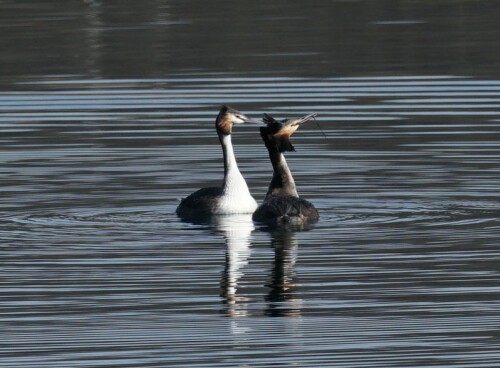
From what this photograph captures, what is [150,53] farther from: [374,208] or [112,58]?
[374,208]

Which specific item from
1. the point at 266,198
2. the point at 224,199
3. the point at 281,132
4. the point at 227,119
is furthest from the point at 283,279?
the point at 227,119

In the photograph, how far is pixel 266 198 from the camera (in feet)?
59.6

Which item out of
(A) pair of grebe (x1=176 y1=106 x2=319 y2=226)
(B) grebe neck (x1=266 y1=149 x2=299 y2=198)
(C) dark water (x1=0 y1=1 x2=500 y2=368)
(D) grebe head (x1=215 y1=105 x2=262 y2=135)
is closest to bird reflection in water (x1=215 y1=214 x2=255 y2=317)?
(C) dark water (x1=0 y1=1 x2=500 y2=368)

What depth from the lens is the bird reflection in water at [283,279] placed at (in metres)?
13.1

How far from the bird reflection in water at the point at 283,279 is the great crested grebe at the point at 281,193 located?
0.73 ft

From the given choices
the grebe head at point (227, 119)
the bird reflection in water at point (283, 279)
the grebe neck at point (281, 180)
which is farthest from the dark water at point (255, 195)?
the grebe head at point (227, 119)

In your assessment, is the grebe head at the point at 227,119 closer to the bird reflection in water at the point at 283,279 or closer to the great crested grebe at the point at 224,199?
the great crested grebe at the point at 224,199

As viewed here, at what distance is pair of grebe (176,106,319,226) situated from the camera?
17.1m

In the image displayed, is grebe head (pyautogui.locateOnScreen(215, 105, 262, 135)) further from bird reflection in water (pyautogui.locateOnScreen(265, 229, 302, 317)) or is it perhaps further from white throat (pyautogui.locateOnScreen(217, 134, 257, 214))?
bird reflection in water (pyautogui.locateOnScreen(265, 229, 302, 317))

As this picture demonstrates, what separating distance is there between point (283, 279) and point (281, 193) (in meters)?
3.93

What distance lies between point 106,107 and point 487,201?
974cm

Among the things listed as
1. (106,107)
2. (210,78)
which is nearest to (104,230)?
(106,107)

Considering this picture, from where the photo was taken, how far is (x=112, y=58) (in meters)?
33.4

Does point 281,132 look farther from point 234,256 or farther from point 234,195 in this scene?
point 234,256
